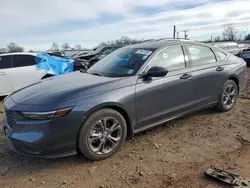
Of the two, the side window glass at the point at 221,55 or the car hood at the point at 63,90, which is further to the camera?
the side window glass at the point at 221,55

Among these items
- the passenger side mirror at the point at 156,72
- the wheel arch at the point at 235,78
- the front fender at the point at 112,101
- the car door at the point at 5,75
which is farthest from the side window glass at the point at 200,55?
the car door at the point at 5,75

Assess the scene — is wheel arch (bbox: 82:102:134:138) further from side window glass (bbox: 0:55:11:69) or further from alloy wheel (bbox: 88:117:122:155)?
side window glass (bbox: 0:55:11:69)

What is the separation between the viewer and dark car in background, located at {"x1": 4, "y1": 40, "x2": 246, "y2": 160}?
10.0 feet

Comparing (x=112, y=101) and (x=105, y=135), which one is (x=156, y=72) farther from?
(x=105, y=135)

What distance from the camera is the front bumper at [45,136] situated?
9.77ft

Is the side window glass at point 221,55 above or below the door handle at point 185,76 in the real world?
above

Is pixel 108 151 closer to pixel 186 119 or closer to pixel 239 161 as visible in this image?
pixel 239 161

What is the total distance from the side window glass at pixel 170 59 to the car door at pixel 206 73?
216mm

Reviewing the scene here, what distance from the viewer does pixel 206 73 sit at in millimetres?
4586

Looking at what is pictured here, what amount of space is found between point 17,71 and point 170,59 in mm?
5493

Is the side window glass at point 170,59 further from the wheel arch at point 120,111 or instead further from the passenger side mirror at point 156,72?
the wheel arch at point 120,111

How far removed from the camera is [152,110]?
12.6 feet

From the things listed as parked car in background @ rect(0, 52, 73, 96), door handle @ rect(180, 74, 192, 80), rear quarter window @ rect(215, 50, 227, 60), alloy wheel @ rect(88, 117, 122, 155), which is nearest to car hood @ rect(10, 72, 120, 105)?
alloy wheel @ rect(88, 117, 122, 155)

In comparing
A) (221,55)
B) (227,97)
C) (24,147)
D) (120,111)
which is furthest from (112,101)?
(227,97)
